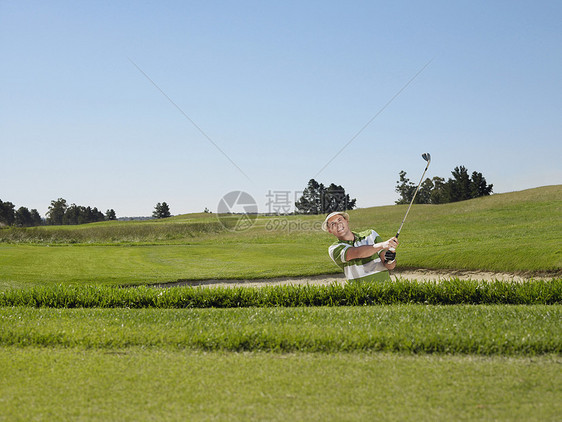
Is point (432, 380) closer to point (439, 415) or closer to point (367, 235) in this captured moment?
point (439, 415)

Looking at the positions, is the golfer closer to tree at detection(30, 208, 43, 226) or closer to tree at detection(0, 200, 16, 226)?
tree at detection(0, 200, 16, 226)

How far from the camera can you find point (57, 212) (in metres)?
89.0

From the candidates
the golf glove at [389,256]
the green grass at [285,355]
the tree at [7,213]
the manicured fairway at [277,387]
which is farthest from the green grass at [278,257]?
the tree at [7,213]

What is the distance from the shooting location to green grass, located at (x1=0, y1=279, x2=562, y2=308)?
30.2 feet

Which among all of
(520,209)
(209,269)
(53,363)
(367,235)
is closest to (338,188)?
(520,209)

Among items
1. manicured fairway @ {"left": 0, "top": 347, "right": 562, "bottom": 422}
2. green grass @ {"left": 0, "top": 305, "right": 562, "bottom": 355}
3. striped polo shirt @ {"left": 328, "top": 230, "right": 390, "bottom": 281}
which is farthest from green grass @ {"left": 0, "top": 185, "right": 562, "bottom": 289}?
manicured fairway @ {"left": 0, "top": 347, "right": 562, "bottom": 422}

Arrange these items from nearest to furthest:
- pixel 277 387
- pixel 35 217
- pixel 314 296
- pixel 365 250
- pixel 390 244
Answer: pixel 277 387
pixel 390 244
pixel 365 250
pixel 314 296
pixel 35 217

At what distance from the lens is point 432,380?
473 cm

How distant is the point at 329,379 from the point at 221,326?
7.82 ft

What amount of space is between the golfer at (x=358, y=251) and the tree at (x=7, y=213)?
279 ft

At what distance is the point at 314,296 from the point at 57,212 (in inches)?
3590

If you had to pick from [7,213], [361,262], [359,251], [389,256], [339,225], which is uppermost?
[7,213]

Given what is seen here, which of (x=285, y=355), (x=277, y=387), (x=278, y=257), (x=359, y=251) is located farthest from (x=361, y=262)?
(x=278, y=257)

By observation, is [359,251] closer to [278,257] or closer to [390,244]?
[390,244]
